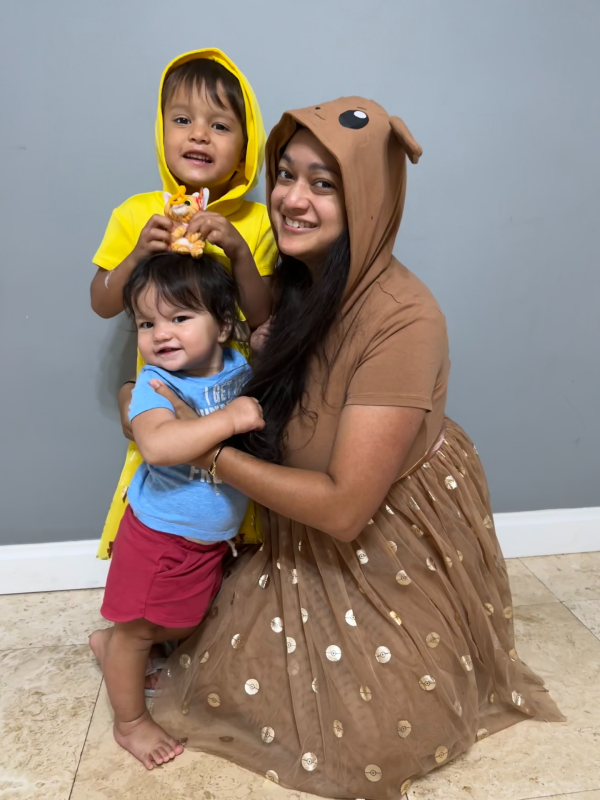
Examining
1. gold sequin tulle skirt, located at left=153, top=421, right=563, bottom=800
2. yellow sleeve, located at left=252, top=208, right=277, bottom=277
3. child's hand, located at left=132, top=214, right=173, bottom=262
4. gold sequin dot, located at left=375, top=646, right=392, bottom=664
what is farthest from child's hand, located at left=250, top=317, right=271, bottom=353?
gold sequin dot, located at left=375, top=646, right=392, bottom=664

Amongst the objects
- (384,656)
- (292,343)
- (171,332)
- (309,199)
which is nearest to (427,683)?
(384,656)

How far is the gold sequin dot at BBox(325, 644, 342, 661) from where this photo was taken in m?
1.20

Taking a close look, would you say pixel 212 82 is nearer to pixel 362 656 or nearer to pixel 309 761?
pixel 362 656

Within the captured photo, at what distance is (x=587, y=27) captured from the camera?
1531 mm

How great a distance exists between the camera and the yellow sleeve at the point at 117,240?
Result: 1.32 m

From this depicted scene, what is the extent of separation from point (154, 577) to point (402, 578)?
18.6 inches

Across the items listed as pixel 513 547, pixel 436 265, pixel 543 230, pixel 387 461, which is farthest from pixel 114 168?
pixel 513 547

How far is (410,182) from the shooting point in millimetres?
1562

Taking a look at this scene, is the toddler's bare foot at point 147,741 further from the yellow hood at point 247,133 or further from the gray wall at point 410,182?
the yellow hood at point 247,133

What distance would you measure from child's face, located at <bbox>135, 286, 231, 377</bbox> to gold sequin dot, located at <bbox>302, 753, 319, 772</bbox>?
2.49 ft

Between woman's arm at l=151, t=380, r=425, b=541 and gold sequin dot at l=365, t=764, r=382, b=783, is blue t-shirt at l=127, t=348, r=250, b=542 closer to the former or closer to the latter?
woman's arm at l=151, t=380, r=425, b=541

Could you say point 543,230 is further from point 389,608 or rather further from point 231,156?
point 389,608

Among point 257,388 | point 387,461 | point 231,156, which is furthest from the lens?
point 231,156

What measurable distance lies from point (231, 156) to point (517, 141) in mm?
757
